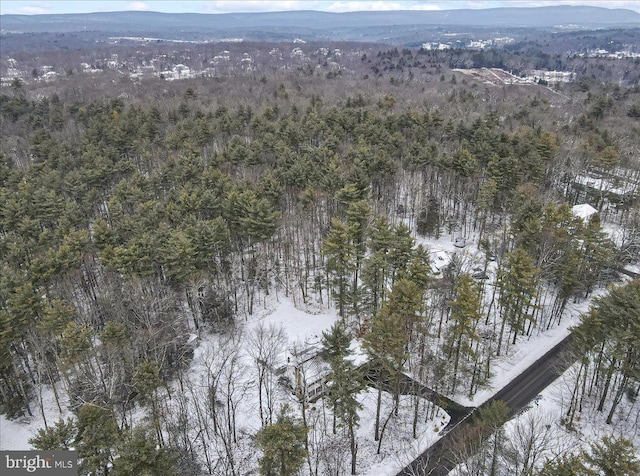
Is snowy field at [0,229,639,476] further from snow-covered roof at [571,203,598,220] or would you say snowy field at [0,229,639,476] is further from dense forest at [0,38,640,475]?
snow-covered roof at [571,203,598,220]

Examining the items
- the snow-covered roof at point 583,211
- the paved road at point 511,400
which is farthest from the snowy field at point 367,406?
the snow-covered roof at point 583,211

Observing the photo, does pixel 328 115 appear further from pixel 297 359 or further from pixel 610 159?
pixel 297 359

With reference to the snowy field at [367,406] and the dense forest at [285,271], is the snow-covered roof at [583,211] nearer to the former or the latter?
the dense forest at [285,271]

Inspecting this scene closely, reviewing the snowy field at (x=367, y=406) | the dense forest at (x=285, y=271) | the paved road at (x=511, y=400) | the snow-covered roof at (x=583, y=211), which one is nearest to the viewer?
the paved road at (x=511, y=400)

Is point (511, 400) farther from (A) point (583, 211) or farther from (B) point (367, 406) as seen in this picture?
(A) point (583, 211)

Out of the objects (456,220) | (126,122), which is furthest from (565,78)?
(126,122)

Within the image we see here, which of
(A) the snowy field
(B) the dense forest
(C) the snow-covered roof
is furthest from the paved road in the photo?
(C) the snow-covered roof
